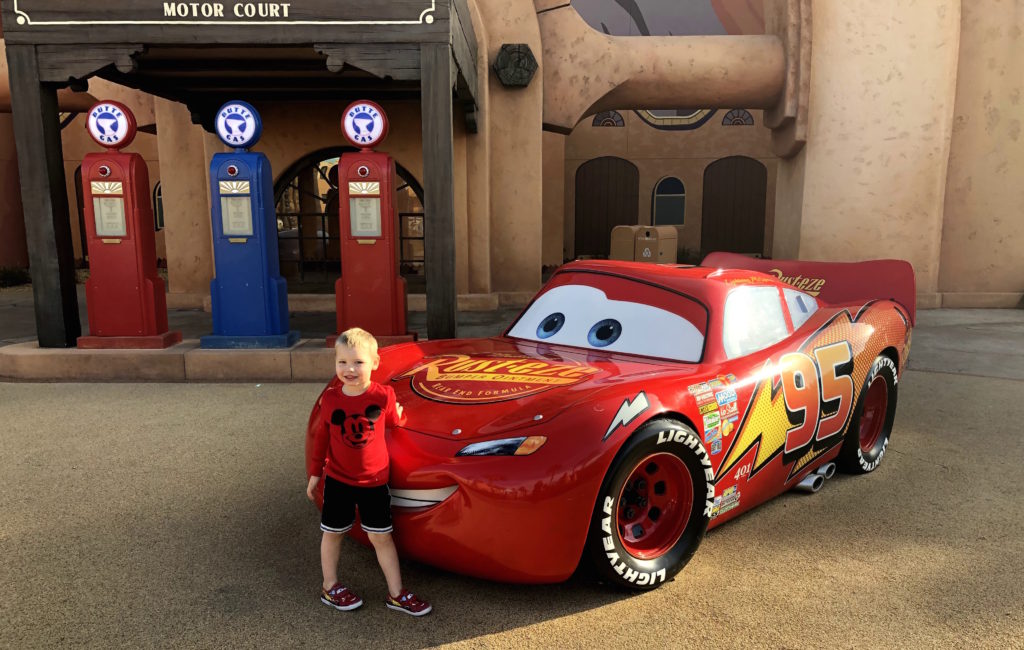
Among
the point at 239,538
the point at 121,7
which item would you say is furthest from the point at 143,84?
the point at 239,538

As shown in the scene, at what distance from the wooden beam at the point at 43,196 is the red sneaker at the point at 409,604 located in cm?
586

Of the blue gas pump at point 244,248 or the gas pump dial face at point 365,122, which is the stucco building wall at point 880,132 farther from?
the blue gas pump at point 244,248

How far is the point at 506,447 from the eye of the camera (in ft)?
8.45

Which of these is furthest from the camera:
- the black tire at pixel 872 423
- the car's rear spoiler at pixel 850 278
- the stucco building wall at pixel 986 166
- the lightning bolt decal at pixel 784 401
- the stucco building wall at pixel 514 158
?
the stucco building wall at pixel 986 166

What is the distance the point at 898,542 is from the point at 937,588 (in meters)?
0.42

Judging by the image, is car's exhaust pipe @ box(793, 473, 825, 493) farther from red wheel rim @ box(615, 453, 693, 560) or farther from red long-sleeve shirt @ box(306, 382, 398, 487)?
red long-sleeve shirt @ box(306, 382, 398, 487)

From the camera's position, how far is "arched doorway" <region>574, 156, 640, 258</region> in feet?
63.8

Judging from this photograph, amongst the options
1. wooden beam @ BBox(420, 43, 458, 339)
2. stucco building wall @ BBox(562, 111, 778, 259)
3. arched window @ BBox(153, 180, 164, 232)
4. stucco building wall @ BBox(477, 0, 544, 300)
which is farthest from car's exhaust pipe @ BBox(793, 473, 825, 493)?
arched window @ BBox(153, 180, 164, 232)

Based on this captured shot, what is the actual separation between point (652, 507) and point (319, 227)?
1081 cm

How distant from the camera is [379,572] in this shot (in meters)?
2.99

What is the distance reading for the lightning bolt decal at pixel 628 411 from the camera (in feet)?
8.65

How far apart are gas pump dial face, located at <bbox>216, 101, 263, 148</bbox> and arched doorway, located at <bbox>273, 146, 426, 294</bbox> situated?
5.18m

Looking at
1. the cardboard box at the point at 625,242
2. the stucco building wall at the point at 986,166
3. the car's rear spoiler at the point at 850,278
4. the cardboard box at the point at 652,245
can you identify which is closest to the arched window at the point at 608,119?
the cardboard box at the point at 625,242

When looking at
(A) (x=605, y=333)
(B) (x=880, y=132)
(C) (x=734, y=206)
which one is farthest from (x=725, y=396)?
(C) (x=734, y=206)
